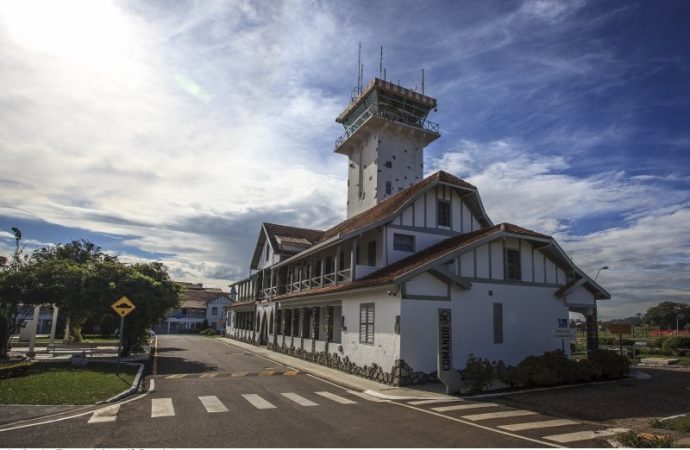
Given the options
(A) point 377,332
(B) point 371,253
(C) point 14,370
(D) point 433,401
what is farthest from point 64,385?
(B) point 371,253

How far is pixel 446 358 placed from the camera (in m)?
15.4

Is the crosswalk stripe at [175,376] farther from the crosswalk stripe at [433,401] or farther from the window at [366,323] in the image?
the crosswalk stripe at [433,401]

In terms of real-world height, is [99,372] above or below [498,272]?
below

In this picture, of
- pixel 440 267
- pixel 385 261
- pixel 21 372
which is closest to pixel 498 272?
pixel 440 267

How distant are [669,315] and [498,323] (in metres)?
86.5

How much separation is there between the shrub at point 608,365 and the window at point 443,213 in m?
9.00

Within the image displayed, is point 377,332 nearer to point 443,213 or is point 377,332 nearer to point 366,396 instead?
point 366,396

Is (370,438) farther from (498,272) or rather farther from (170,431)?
(498,272)

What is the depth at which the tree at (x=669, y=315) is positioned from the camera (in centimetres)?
8362

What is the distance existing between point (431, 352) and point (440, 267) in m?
3.26

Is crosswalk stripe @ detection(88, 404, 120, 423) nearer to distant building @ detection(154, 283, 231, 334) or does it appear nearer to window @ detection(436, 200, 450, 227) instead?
window @ detection(436, 200, 450, 227)

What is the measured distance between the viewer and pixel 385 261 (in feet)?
72.3

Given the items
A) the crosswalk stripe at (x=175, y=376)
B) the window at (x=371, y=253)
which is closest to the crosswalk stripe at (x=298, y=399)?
the crosswalk stripe at (x=175, y=376)

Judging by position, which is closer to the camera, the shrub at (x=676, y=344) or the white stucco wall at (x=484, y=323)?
the white stucco wall at (x=484, y=323)
